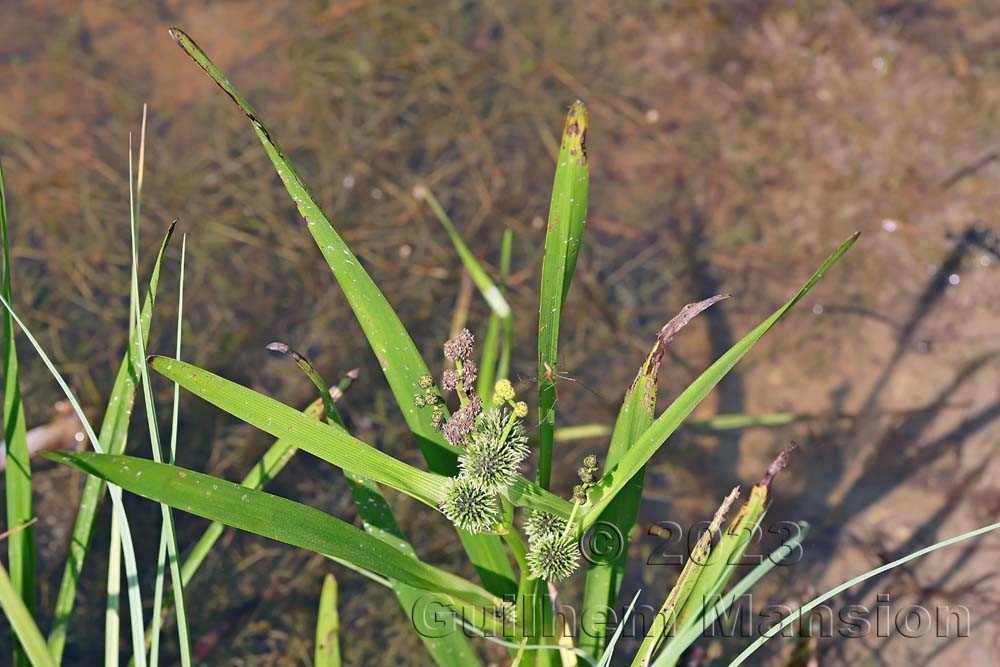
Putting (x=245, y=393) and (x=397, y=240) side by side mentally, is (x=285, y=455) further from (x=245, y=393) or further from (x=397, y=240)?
(x=397, y=240)

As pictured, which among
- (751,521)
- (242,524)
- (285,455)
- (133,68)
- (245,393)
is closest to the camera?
(242,524)

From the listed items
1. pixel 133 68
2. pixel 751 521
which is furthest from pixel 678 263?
pixel 133 68

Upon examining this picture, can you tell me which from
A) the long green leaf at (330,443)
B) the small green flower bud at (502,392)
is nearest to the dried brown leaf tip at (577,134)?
the small green flower bud at (502,392)

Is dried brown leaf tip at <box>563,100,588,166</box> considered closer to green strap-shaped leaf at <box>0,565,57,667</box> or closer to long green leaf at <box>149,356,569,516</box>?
long green leaf at <box>149,356,569,516</box>

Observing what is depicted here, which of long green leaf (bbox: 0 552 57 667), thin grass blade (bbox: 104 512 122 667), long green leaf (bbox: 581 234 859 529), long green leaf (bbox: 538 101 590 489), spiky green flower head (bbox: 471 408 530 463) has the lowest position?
long green leaf (bbox: 0 552 57 667)

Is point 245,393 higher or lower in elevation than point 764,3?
lower

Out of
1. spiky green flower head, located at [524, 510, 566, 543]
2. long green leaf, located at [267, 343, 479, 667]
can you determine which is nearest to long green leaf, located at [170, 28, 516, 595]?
long green leaf, located at [267, 343, 479, 667]

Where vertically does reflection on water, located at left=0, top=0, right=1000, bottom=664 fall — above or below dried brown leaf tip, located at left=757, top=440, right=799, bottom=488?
above
